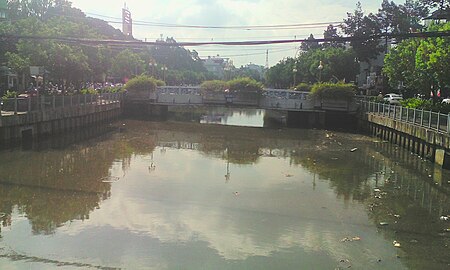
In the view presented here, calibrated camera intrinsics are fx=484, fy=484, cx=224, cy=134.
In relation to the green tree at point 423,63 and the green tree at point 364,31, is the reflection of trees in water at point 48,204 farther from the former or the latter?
the green tree at point 364,31

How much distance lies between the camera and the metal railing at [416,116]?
21.2m

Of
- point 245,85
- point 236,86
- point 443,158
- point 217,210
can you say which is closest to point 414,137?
point 443,158

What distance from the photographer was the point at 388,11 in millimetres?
59562

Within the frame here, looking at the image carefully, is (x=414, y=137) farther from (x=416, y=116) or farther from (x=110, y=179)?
(x=110, y=179)

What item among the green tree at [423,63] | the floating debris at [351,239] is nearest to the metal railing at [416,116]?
the green tree at [423,63]

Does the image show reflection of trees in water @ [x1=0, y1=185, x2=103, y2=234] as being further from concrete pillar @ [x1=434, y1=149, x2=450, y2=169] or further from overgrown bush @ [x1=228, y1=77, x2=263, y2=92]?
overgrown bush @ [x1=228, y1=77, x2=263, y2=92]

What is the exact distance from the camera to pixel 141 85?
4575 centimetres

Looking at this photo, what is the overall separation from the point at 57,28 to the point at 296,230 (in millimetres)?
24877

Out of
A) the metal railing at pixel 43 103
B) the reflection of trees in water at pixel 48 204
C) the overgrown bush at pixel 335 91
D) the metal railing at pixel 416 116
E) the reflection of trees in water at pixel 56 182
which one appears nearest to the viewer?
the reflection of trees in water at pixel 48 204

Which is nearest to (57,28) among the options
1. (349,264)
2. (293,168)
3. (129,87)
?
(129,87)

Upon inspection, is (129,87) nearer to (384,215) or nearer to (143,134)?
(143,134)

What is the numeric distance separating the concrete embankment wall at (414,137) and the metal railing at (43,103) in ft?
65.8

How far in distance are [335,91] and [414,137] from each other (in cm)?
1542

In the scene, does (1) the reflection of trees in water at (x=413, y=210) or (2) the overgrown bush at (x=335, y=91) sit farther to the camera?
(2) the overgrown bush at (x=335, y=91)
